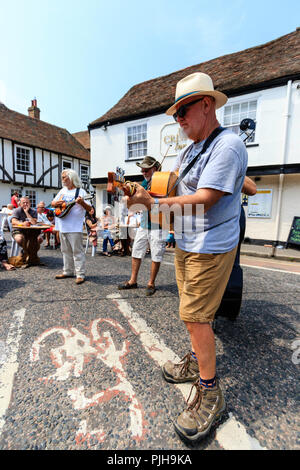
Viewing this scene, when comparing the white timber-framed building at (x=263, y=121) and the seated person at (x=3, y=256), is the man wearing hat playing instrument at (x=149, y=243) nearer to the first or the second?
the seated person at (x=3, y=256)

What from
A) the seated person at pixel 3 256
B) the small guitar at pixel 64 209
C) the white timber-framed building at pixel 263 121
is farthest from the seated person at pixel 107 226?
the small guitar at pixel 64 209

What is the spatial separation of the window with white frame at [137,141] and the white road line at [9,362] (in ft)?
32.9

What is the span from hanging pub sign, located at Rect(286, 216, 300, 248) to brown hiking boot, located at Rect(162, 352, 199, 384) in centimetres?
801

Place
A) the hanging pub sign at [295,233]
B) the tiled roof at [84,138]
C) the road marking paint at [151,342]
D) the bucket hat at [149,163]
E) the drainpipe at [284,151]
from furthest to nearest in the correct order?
1. the tiled roof at [84,138]
2. the hanging pub sign at [295,233]
3. the drainpipe at [284,151]
4. the bucket hat at [149,163]
5. the road marking paint at [151,342]

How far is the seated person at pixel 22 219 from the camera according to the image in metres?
5.16

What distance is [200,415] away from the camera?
1.33 m

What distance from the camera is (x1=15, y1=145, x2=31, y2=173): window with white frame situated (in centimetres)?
1755

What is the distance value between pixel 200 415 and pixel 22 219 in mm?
5431

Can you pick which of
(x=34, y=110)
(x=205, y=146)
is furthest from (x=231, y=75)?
(x=34, y=110)

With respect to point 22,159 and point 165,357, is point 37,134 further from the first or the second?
point 165,357

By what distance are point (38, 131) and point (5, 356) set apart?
22.4m

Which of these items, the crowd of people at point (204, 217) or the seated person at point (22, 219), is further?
the seated person at point (22, 219)

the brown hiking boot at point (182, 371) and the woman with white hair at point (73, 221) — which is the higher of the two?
the woman with white hair at point (73, 221)

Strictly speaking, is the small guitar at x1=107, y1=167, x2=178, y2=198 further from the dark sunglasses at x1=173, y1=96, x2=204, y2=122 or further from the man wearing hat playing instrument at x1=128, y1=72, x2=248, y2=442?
the dark sunglasses at x1=173, y1=96, x2=204, y2=122
